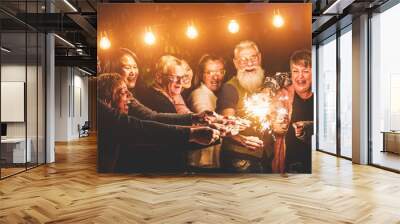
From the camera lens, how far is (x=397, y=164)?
764 centimetres

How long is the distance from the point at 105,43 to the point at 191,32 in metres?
1.55

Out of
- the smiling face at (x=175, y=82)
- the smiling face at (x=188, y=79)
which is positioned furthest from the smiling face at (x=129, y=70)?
the smiling face at (x=188, y=79)

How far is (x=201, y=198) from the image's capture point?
16.1ft

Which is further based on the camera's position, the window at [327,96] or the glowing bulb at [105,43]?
the window at [327,96]

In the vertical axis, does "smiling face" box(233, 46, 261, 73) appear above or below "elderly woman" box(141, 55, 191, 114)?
above

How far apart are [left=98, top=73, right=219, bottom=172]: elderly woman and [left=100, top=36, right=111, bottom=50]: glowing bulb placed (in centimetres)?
50

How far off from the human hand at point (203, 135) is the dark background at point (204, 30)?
1051 mm

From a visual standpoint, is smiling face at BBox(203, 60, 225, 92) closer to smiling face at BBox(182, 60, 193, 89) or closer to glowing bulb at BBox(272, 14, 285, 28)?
smiling face at BBox(182, 60, 193, 89)

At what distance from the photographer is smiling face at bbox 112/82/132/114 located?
22.0 feet

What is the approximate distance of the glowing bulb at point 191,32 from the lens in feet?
22.2

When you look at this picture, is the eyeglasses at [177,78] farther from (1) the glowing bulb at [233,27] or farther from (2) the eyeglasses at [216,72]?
(1) the glowing bulb at [233,27]

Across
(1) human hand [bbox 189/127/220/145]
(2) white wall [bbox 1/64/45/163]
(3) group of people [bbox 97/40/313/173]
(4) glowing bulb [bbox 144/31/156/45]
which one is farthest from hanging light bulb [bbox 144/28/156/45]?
(2) white wall [bbox 1/64/45/163]

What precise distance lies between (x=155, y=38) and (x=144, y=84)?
850 mm

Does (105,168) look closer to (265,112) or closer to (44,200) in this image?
(44,200)
